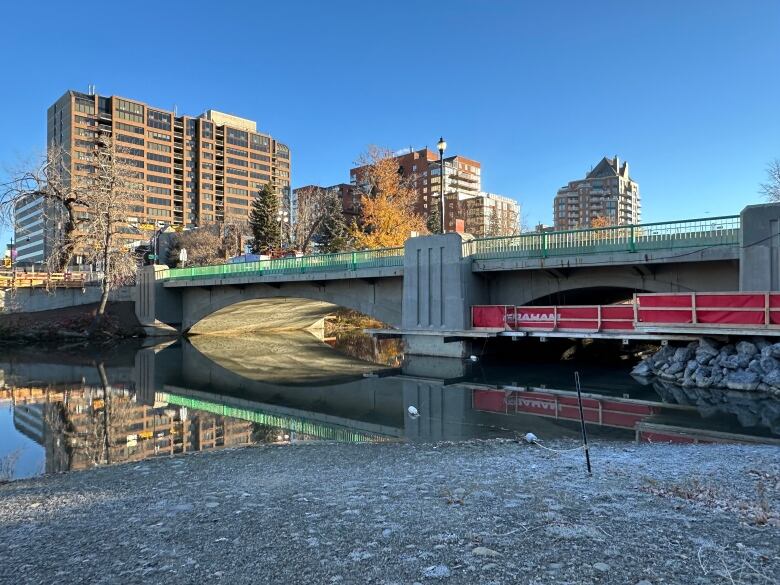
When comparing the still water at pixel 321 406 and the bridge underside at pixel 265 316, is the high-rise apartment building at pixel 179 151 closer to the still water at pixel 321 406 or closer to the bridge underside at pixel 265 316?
the bridge underside at pixel 265 316

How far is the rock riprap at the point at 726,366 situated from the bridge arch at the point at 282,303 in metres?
12.9

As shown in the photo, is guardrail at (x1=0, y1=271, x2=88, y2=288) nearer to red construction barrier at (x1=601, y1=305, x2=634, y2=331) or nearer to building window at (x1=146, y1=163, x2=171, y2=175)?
red construction barrier at (x1=601, y1=305, x2=634, y2=331)

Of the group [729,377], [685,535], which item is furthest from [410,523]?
[729,377]

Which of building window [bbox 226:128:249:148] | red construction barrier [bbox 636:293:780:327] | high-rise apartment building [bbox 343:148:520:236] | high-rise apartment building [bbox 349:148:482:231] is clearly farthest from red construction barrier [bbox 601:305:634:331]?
building window [bbox 226:128:249:148]

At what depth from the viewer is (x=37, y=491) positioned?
7285mm

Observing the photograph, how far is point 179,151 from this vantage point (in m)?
127

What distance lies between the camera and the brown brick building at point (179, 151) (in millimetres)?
114625

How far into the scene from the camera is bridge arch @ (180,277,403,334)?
2759 cm

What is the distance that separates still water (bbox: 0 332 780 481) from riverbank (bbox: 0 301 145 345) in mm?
8987

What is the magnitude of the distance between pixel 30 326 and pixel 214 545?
121ft

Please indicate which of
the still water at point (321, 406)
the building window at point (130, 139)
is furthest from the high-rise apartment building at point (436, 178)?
the still water at point (321, 406)

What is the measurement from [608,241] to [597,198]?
129100mm

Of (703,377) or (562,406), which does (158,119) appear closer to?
(562,406)

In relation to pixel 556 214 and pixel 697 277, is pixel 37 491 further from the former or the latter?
pixel 556 214
